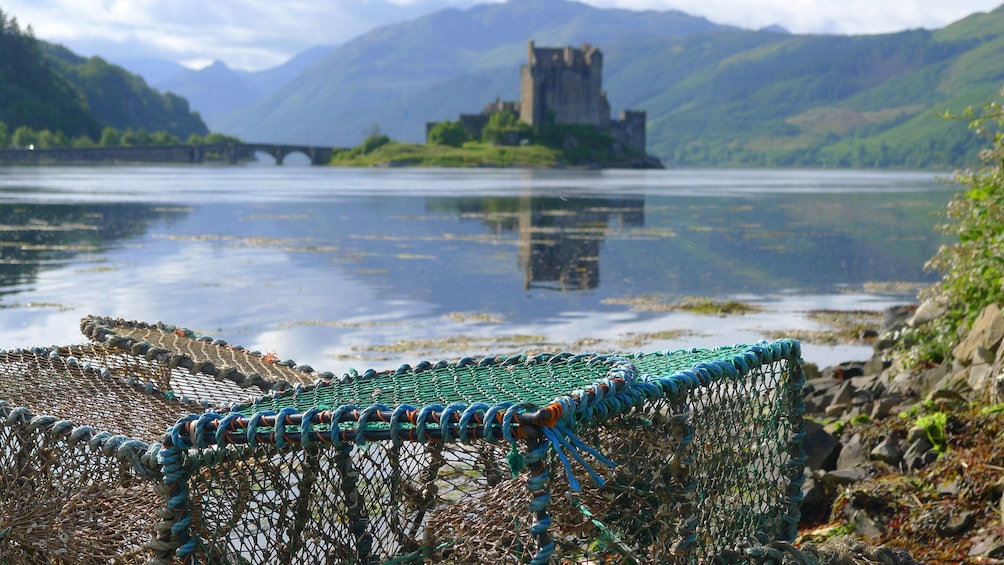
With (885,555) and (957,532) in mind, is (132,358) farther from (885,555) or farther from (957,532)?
(957,532)

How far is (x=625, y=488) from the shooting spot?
10.7 feet

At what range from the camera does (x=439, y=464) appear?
12.2ft

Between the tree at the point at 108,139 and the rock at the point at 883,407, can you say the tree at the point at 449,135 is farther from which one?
the rock at the point at 883,407

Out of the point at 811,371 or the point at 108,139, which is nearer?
the point at 811,371

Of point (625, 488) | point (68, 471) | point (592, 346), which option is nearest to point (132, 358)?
point (68, 471)

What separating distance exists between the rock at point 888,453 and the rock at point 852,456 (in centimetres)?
7

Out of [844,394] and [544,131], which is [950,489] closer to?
→ [844,394]

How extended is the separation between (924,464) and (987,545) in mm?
1284

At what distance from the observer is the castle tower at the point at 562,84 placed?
14538 cm

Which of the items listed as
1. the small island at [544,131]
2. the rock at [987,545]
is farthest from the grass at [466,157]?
the rock at [987,545]

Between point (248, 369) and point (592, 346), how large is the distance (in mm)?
7499

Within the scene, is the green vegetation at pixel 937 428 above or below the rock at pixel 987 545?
above

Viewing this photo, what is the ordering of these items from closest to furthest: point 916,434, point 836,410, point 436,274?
point 916,434 → point 836,410 → point 436,274

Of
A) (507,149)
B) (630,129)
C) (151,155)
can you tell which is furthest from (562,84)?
(151,155)
